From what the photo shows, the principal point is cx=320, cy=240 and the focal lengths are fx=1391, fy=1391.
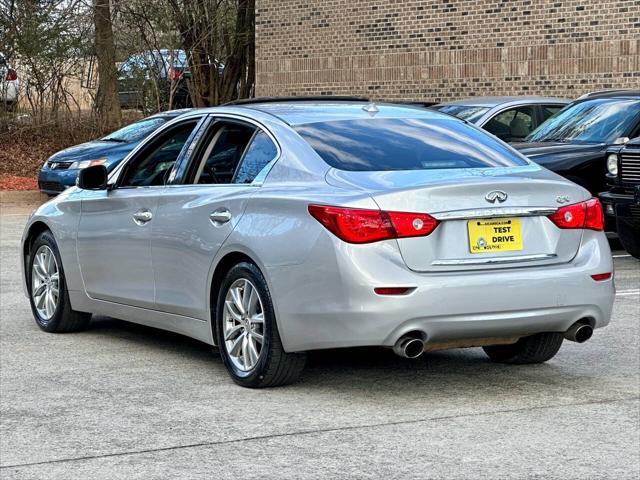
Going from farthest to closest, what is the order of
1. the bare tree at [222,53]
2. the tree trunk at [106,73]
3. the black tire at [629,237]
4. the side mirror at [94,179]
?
the bare tree at [222,53]
the tree trunk at [106,73]
the black tire at [629,237]
the side mirror at [94,179]

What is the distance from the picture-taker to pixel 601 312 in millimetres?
7250

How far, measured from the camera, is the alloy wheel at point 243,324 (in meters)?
7.33

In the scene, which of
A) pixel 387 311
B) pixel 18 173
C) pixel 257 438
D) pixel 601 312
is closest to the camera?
pixel 257 438

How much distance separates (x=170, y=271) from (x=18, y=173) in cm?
1667

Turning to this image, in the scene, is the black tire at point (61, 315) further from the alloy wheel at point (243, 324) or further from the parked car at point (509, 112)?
the parked car at point (509, 112)

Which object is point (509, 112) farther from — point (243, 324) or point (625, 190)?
point (243, 324)

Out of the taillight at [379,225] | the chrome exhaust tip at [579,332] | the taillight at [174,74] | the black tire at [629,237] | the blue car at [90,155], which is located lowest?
the black tire at [629,237]

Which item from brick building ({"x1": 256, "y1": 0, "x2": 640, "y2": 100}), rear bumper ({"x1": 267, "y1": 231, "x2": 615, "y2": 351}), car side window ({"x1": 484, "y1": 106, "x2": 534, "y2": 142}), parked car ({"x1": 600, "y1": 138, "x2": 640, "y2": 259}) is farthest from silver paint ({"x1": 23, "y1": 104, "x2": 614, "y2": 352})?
brick building ({"x1": 256, "y1": 0, "x2": 640, "y2": 100})

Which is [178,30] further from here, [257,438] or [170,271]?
[257,438]

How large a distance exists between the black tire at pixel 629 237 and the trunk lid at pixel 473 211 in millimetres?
6530

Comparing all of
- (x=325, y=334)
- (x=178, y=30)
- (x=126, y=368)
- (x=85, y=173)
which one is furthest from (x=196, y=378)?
(x=178, y=30)

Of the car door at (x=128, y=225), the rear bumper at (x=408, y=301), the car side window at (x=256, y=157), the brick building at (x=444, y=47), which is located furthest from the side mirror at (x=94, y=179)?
the brick building at (x=444, y=47)

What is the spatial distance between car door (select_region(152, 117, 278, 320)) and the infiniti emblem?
1283mm

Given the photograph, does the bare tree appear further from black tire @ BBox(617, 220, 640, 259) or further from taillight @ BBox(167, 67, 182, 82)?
black tire @ BBox(617, 220, 640, 259)
